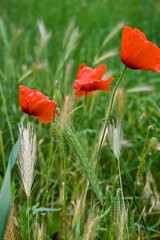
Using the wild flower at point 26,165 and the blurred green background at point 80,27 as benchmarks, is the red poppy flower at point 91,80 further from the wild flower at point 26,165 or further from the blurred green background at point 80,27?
the blurred green background at point 80,27

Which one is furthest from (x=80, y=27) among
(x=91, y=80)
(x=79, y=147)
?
(x=79, y=147)

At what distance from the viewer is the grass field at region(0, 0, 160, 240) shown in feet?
2.45

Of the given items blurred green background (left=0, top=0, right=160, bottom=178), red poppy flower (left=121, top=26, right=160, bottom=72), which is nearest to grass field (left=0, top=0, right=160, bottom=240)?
blurred green background (left=0, top=0, right=160, bottom=178)

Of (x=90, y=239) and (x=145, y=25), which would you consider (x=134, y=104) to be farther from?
(x=145, y=25)

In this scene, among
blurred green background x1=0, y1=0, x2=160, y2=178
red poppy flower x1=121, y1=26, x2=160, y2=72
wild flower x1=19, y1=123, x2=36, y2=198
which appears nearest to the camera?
wild flower x1=19, y1=123, x2=36, y2=198

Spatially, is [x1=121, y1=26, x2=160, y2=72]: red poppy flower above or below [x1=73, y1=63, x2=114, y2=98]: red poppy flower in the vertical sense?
above

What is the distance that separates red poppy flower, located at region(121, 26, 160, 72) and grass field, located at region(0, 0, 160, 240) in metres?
0.13

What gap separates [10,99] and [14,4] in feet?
9.45

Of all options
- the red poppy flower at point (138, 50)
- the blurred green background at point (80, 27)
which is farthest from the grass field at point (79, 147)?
the red poppy flower at point (138, 50)

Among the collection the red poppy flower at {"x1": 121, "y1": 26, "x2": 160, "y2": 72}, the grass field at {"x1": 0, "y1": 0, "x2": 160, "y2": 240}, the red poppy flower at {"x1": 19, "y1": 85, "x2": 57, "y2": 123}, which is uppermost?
the red poppy flower at {"x1": 121, "y1": 26, "x2": 160, "y2": 72}

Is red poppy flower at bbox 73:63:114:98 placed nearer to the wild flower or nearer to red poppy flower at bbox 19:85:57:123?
red poppy flower at bbox 19:85:57:123

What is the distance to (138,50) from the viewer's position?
0.79m

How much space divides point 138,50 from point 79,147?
27 centimetres

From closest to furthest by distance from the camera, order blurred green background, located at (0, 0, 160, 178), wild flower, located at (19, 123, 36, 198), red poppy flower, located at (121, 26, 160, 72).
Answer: wild flower, located at (19, 123, 36, 198)
red poppy flower, located at (121, 26, 160, 72)
blurred green background, located at (0, 0, 160, 178)
